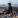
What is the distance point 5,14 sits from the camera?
2.45 ft

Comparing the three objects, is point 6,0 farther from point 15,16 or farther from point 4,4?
point 15,16

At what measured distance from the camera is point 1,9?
0.74 metres

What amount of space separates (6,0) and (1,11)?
0.25 metres

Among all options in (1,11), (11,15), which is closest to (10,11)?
(11,15)

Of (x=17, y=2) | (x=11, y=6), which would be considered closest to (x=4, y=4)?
(x=11, y=6)

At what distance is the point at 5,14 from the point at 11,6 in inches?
8.1

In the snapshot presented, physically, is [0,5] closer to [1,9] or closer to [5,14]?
[1,9]

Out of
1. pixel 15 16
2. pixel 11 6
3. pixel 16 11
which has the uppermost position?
pixel 11 6

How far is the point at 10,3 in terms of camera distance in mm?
731

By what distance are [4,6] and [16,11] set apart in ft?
0.87

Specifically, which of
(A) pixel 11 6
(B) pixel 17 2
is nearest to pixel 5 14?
(A) pixel 11 6

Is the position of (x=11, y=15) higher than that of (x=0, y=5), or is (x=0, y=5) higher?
(x=0, y=5)

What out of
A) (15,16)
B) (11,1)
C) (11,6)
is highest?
(11,1)

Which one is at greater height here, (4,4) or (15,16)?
(4,4)
